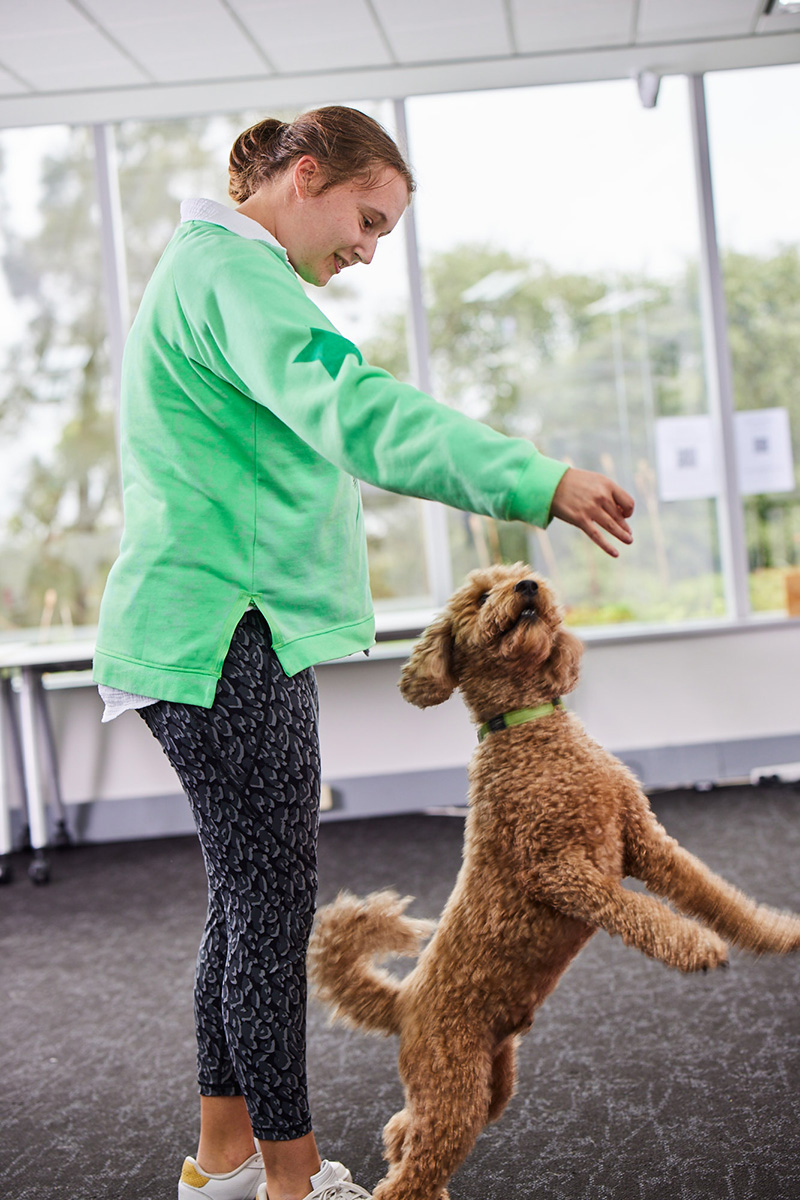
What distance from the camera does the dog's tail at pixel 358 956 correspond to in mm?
1334

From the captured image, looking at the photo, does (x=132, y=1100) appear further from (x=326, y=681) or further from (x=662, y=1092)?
(x=326, y=681)

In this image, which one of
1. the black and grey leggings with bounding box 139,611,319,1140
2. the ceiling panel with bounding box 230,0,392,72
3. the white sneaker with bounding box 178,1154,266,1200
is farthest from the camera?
the ceiling panel with bounding box 230,0,392,72

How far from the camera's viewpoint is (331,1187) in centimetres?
132

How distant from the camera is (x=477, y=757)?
52.4 inches

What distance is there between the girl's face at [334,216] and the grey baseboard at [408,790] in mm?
3455

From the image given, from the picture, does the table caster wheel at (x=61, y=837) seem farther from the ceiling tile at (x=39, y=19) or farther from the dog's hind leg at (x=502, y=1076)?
the dog's hind leg at (x=502, y=1076)

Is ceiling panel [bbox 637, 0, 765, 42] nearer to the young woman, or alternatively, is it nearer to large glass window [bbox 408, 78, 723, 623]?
large glass window [bbox 408, 78, 723, 623]

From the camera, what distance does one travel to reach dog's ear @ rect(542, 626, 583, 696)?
1.29 m

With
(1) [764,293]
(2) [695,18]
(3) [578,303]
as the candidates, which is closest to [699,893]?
(2) [695,18]

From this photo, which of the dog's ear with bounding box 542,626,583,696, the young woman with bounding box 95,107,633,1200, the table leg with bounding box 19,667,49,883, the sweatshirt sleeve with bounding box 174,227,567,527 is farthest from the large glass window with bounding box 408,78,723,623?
the sweatshirt sleeve with bounding box 174,227,567,527

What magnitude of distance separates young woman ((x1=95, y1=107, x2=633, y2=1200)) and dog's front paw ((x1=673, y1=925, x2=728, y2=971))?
0.46 metres

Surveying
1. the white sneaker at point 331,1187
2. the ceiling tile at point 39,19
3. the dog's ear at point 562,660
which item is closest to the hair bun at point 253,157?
the dog's ear at point 562,660

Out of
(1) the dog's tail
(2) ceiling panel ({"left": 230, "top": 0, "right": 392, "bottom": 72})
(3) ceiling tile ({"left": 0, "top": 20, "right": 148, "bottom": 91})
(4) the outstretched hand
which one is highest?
(3) ceiling tile ({"left": 0, "top": 20, "right": 148, "bottom": 91})

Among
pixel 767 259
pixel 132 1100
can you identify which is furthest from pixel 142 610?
pixel 767 259
